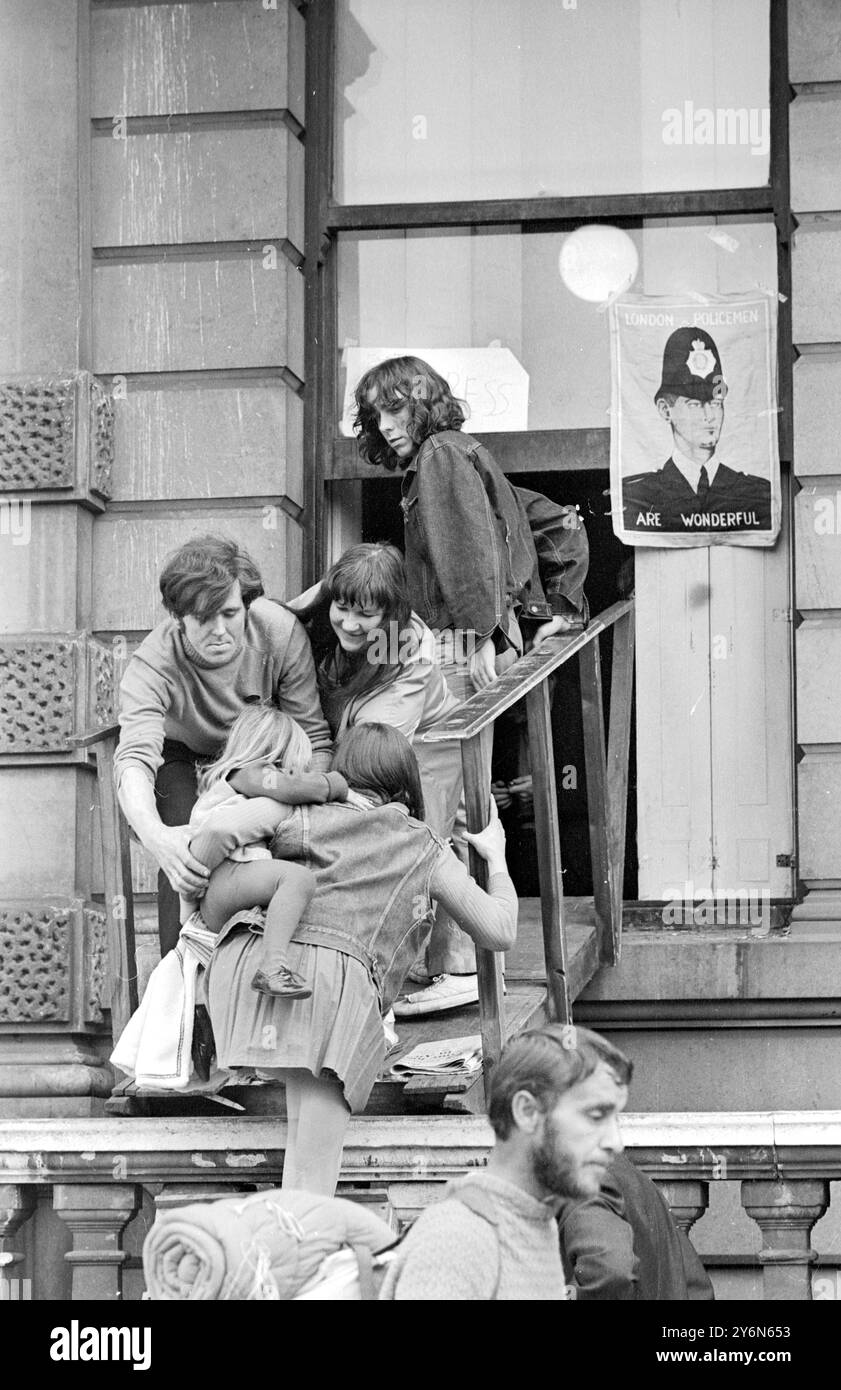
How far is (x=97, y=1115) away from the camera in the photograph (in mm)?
7191

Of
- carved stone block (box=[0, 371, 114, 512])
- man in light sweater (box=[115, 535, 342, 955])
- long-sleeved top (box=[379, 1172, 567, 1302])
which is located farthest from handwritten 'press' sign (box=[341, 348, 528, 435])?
long-sleeved top (box=[379, 1172, 567, 1302])

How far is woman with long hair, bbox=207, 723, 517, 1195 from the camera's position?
5156mm

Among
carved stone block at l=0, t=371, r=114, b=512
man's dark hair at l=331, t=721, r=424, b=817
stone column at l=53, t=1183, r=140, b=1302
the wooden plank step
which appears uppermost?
carved stone block at l=0, t=371, r=114, b=512

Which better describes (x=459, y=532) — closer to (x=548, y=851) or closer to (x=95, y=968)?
(x=548, y=851)

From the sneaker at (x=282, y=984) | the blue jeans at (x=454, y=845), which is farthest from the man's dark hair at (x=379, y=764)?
the blue jeans at (x=454, y=845)

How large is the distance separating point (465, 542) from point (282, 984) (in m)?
2.20

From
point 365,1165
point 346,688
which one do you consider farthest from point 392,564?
point 365,1165

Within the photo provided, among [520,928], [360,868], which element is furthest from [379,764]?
[520,928]

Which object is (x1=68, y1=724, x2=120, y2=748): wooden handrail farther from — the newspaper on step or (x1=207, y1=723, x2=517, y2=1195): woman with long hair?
the newspaper on step

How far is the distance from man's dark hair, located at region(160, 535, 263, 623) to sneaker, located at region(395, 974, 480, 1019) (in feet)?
4.83

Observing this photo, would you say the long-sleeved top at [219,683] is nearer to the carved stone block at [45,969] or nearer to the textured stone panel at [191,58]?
the carved stone block at [45,969]

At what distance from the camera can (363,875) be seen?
17.5ft

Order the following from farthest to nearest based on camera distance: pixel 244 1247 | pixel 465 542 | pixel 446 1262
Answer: pixel 465 542 < pixel 244 1247 < pixel 446 1262
